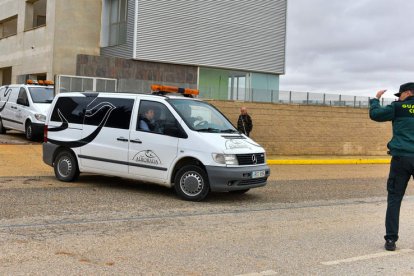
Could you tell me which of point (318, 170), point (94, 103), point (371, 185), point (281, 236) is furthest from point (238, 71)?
point (281, 236)

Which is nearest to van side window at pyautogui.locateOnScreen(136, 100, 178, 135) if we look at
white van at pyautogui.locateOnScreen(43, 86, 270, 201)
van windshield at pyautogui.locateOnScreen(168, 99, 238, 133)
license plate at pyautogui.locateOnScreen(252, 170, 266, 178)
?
white van at pyautogui.locateOnScreen(43, 86, 270, 201)

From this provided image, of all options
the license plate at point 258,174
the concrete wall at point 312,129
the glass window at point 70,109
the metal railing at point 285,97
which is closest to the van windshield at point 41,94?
Result: the concrete wall at point 312,129

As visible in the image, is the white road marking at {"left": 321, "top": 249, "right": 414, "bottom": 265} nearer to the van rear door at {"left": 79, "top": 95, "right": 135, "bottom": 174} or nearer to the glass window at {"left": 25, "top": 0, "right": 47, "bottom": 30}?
the van rear door at {"left": 79, "top": 95, "right": 135, "bottom": 174}

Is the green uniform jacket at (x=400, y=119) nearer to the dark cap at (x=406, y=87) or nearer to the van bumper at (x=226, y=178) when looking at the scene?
the dark cap at (x=406, y=87)

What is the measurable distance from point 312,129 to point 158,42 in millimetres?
9327

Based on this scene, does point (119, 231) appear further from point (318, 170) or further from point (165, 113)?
point (318, 170)

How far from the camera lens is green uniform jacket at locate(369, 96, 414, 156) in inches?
240

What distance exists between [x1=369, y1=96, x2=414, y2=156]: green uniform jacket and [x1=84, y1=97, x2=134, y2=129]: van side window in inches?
201

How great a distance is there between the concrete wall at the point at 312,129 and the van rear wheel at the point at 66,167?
9.20 metres

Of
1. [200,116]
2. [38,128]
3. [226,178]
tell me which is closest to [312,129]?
[38,128]

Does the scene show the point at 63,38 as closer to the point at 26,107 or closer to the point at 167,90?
the point at 26,107

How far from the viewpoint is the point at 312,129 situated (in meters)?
22.1

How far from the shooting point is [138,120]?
9734 mm

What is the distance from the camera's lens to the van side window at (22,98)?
17.7 meters
